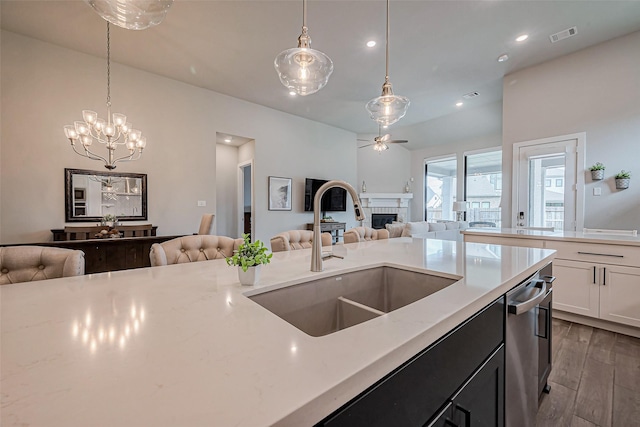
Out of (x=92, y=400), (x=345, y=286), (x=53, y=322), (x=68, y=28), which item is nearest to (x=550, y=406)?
(x=345, y=286)

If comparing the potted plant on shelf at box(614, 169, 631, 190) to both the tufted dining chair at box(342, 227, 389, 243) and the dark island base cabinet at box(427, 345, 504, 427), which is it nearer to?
the tufted dining chair at box(342, 227, 389, 243)

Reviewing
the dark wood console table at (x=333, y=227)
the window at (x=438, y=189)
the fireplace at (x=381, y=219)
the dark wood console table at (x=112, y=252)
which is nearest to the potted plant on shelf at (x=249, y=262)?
the dark wood console table at (x=112, y=252)

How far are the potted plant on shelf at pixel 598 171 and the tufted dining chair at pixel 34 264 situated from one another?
5.61 metres

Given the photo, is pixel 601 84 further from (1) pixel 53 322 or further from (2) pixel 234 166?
(2) pixel 234 166

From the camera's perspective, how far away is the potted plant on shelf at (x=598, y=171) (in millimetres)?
3617

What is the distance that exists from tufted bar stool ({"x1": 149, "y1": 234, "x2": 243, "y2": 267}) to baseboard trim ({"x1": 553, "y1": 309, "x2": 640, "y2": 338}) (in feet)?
11.1

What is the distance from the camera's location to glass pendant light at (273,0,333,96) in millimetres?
1700

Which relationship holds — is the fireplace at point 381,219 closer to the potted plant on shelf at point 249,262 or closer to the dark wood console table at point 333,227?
the dark wood console table at point 333,227

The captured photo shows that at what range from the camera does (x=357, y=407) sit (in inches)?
17.9

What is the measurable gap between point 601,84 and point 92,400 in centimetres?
579

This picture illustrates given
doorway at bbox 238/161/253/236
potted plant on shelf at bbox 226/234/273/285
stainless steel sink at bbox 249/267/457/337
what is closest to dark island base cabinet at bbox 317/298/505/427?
stainless steel sink at bbox 249/267/457/337

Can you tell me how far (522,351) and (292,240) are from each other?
1538mm

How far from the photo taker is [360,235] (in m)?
2.57

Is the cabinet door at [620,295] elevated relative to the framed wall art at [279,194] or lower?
lower
